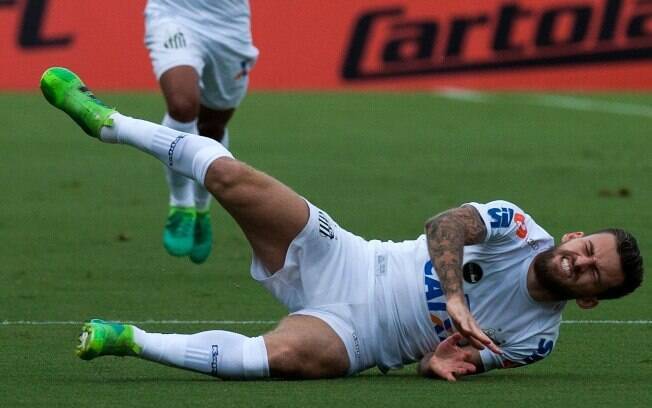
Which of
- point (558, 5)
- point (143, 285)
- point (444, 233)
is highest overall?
point (558, 5)

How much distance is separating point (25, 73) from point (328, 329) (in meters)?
17.8

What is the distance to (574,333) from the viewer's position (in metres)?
7.71

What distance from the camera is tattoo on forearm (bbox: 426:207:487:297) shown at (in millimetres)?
6062

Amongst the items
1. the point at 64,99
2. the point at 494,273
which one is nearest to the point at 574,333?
the point at 494,273

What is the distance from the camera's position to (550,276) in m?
6.14

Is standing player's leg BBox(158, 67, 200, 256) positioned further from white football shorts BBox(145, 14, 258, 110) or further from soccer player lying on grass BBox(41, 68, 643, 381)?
soccer player lying on grass BBox(41, 68, 643, 381)

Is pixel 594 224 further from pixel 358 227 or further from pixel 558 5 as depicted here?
pixel 558 5

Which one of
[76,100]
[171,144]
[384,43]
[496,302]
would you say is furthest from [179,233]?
[384,43]

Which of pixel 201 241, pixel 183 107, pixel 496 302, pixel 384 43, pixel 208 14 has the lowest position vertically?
pixel 201 241

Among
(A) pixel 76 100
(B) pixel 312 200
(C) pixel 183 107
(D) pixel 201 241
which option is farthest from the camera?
(B) pixel 312 200

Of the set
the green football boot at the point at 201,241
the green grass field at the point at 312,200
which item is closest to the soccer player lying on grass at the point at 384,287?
the green grass field at the point at 312,200

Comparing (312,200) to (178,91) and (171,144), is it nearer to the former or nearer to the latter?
(178,91)

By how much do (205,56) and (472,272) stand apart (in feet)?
14.4

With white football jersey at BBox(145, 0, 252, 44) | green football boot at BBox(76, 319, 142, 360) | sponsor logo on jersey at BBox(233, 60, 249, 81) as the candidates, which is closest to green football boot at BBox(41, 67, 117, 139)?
green football boot at BBox(76, 319, 142, 360)
